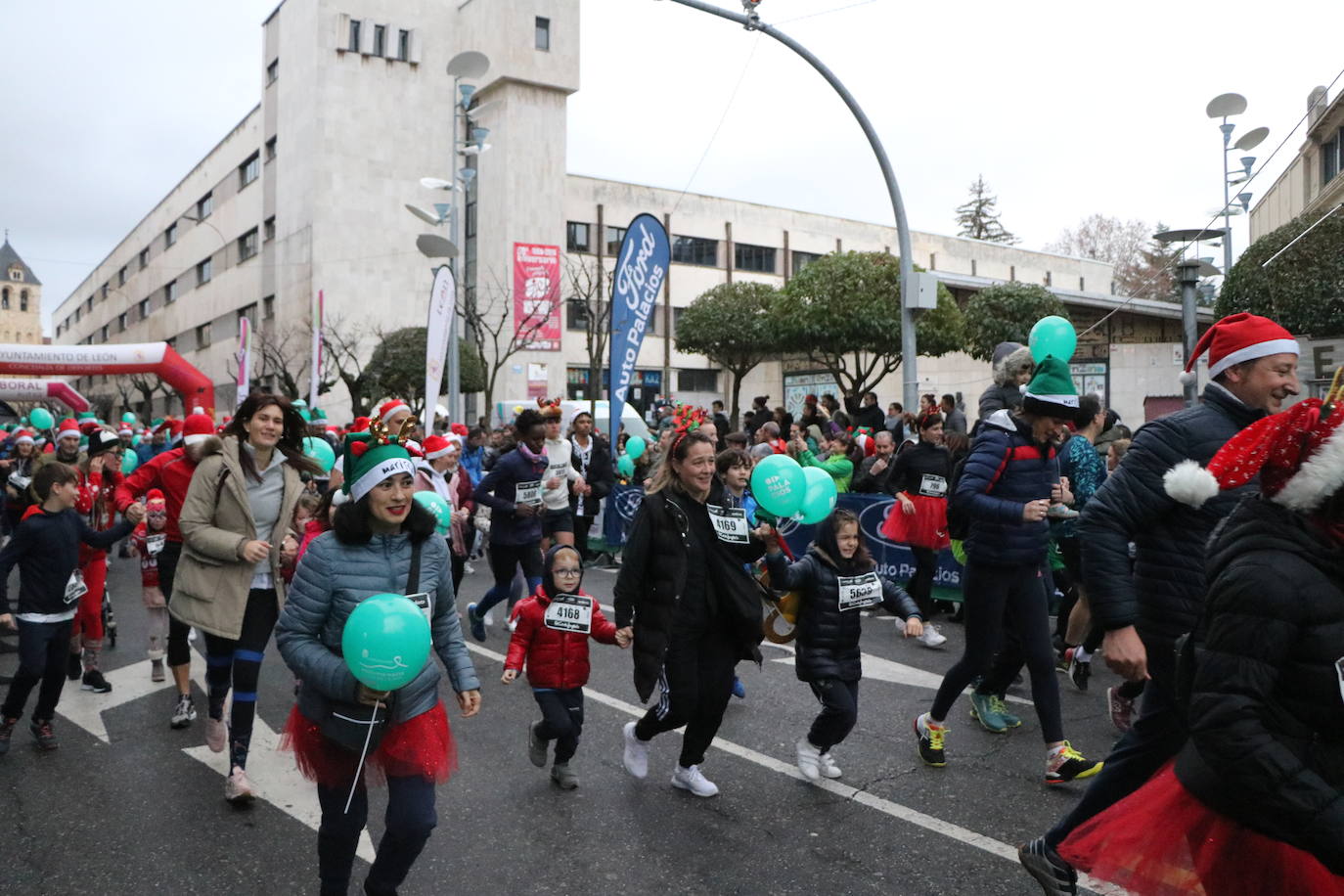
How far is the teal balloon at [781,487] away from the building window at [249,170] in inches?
2102

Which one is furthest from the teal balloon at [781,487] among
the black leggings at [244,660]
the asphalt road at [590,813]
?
the black leggings at [244,660]

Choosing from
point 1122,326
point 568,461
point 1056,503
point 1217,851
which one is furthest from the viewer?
point 1122,326

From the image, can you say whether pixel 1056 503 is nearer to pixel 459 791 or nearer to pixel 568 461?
pixel 459 791

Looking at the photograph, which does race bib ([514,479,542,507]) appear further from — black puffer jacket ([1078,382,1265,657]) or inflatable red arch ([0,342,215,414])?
inflatable red arch ([0,342,215,414])

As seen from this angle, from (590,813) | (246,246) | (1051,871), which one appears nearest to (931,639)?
(590,813)

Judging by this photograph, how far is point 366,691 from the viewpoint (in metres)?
3.25

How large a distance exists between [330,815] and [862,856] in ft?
6.86

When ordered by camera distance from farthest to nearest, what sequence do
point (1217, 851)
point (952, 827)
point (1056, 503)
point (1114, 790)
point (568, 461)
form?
1. point (568, 461)
2. point (1056, 503)
3. point (952, 827)
4. point (1114, 790)
5. point (1217, 851)

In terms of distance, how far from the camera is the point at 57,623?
5.83 metres

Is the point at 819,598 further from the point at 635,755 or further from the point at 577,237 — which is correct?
the point at 577,237

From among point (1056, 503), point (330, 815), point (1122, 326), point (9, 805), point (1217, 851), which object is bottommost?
point (9, 805)

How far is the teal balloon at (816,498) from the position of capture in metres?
5.84

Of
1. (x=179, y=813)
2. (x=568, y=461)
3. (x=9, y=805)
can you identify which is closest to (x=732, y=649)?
(x=179, y=813)

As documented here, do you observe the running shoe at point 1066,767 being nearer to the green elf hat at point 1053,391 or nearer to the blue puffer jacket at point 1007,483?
the blue puffer jacket at point 1007,483
